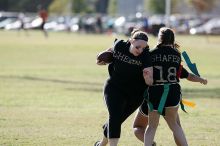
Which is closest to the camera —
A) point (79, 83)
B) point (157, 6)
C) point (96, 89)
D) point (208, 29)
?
point (96, 89)

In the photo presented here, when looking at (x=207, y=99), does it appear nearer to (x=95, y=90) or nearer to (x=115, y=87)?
(x=95, y=90)

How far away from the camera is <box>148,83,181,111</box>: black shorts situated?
1001 cm

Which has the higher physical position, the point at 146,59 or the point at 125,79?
the point at 146,59

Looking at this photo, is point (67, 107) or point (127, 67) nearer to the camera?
point (127, 67)

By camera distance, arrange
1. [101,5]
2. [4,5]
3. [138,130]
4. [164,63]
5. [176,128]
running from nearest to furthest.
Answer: [164,63], [176,128], [138,130], [4,5], [101,5]

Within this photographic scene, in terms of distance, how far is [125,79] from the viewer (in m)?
10.1

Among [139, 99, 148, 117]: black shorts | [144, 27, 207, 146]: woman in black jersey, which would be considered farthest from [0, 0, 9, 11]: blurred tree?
[144, 27, 207, 146]: woman in black jersey

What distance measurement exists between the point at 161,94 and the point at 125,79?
53 centimetres

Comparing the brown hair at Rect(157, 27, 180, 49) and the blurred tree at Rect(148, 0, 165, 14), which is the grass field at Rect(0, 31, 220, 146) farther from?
the blurred tree at Rect(148, 0, 165, 14)

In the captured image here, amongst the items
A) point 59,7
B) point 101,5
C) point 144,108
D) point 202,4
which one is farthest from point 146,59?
point 101,5

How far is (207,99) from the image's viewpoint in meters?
19.7

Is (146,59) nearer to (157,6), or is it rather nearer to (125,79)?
(125,79)

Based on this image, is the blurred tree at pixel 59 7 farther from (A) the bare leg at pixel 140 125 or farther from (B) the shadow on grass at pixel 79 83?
(A) the bare leg at pixel 140 125

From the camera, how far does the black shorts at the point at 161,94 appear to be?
10.0 metres
